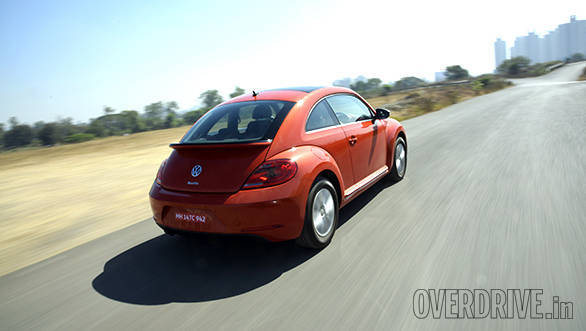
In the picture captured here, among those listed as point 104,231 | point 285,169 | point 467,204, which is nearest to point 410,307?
point 285,169

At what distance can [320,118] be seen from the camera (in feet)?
13.8

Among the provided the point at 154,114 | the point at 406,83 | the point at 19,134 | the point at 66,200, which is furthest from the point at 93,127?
the point at 406,83

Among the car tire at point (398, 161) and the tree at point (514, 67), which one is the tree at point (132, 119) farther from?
the tree at point (514, 67)

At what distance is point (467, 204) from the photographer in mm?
4719

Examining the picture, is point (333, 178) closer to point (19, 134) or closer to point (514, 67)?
point (19, 134)

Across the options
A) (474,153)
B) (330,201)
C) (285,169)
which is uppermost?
(285,169)

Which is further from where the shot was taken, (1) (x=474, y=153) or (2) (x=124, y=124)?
(2) (x=124, y=124)

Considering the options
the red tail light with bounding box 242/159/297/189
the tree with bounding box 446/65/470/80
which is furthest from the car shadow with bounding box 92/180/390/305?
the tree with bounding box 446/65/470/80

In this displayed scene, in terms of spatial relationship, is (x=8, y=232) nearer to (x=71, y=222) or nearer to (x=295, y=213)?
(x=71, y=222)

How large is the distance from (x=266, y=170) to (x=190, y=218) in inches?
30.5

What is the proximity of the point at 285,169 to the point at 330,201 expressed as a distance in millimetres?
756

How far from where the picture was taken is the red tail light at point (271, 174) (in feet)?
10.9

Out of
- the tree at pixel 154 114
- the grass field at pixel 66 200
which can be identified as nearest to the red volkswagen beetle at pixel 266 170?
the grass field at pixel 66 200

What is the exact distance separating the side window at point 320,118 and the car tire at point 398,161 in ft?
5.46
